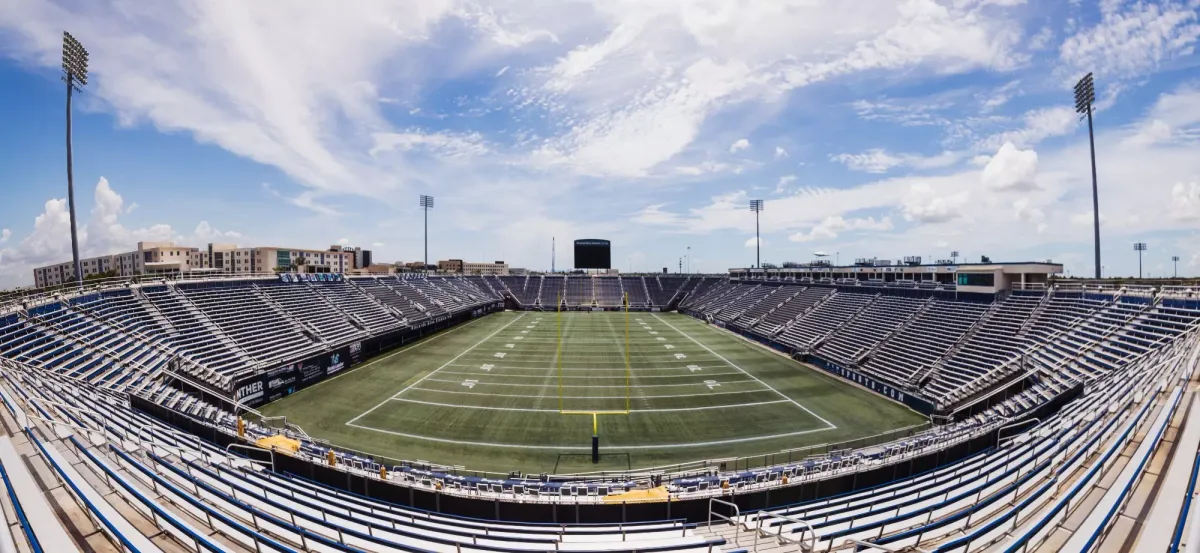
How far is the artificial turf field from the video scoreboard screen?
3862 cm

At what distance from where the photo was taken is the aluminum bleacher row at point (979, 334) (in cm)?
2041

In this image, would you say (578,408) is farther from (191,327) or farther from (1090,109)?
(1090,109)

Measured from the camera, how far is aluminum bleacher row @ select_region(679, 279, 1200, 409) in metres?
20.4

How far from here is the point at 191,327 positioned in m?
26.1

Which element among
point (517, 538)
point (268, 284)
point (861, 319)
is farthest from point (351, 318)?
point (861, 319)

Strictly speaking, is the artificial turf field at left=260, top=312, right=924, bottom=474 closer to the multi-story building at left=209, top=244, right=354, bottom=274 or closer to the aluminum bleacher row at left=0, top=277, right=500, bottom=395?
the aluminum bleacher row at left=0, top=277, right=500, bottom=395

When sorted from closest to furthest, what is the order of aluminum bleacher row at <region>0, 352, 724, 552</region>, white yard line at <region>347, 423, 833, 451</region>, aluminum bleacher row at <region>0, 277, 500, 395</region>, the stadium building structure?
1. aluminum bleacher row at <region>0, 352, 724, 552</region>
2. the stadium building structure
3. white yard line at <region>347, 423, 833, 451</region>
4. aluminum bleacher row at <region>0, 277, 500, 395</region>

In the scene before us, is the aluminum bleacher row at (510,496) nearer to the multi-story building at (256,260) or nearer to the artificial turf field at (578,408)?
the artificial turf field at (578,408)

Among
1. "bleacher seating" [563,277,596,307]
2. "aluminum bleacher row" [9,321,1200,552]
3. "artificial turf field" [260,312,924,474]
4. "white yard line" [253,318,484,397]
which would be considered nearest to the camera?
"aluminum bleacher row" [9,321,1200,552]

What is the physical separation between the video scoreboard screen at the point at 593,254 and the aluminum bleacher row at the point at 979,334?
38.1 metres

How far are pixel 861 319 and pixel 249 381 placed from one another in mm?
41466

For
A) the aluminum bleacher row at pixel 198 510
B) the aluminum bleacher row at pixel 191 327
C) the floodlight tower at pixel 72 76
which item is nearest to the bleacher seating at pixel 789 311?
the aluminum bleacher row at pixel 191 327

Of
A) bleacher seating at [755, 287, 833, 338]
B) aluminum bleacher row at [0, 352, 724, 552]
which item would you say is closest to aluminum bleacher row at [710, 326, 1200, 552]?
aluminum bleacher row at [0, 352, 724, 552]

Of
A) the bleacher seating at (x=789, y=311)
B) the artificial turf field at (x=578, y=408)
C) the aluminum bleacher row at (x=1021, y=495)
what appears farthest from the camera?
the bleacher seating at (x=789, y=311)
